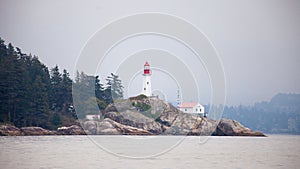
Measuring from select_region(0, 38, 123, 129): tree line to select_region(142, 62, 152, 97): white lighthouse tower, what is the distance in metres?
8.10

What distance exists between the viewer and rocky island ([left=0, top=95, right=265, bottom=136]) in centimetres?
7350

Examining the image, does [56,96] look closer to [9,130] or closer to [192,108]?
[9,130]

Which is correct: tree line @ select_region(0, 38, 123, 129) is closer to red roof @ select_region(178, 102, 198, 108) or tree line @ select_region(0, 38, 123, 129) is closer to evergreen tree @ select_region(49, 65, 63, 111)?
evergreen tree @ select_region(49, 65, 63, 111)

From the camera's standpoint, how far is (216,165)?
32.1m

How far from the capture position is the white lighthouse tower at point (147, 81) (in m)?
87.2

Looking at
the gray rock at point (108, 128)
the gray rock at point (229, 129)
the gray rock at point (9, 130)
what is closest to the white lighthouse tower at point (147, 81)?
the gray rock at point (108, 128)

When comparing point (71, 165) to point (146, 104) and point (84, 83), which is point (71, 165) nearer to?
point (146, 104)

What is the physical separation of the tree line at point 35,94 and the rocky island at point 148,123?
3053 mm

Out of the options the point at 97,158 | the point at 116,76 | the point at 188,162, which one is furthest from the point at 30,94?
the point at 188,162

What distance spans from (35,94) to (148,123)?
20.2m

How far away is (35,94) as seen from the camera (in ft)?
234

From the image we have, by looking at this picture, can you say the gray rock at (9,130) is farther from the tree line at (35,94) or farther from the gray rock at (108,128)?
the gray rock at (108,128)

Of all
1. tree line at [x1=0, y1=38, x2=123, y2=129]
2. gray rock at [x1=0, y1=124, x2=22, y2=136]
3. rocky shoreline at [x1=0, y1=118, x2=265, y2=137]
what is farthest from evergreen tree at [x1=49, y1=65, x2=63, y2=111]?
gray rock at [x1=0, y1=124, x2=22, y2=136]

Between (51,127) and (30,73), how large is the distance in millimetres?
11079
